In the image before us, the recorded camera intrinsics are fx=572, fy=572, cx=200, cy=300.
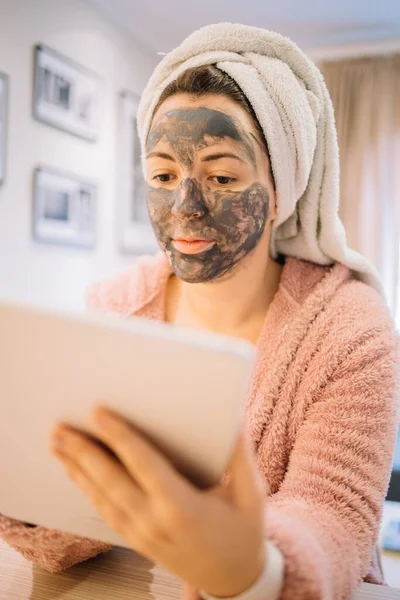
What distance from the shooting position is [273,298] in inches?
38.5

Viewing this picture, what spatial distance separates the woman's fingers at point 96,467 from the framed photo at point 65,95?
2.23 m

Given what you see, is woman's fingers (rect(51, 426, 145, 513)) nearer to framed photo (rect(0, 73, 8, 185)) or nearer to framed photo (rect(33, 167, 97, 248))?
framed photo (rect(0, 73, 8, 185))

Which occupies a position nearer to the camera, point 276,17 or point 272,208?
point 272,208

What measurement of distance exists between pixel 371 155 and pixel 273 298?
2.91 metres

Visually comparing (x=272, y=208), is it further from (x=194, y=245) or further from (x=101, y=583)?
(x=101, y=583)

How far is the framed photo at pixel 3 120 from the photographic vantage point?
7.29 ft

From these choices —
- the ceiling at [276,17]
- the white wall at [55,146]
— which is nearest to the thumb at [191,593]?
the white wall at [55,146]

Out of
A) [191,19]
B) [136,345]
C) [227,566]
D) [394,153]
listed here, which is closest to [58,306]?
[136,345]

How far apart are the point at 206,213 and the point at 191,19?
263 centimetres

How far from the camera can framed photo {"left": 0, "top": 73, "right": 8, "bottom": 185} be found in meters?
2.22

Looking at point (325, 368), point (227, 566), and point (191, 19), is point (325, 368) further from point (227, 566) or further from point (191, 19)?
point (191, 19)

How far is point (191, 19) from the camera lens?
306 cm

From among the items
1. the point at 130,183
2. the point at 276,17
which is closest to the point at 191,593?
the point at 130,183

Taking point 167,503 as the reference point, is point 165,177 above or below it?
above
